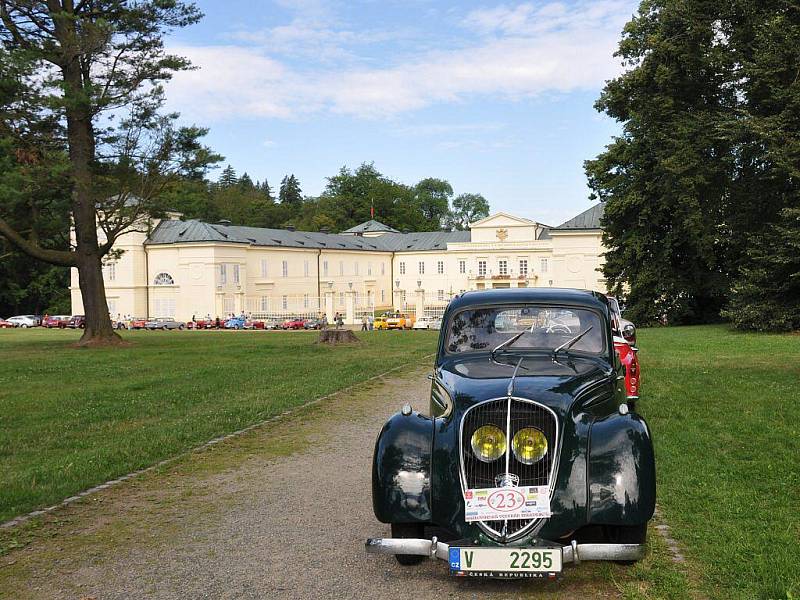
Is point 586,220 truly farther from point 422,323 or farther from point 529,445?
point 529,445

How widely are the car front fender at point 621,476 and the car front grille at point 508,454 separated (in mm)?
280

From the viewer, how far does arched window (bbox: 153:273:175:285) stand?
71.8 m

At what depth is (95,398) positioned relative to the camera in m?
14.3

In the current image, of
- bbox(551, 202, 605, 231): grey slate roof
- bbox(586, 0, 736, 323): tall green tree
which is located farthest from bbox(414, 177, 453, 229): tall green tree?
bbox(586, 0, 736, 323): tall green tree

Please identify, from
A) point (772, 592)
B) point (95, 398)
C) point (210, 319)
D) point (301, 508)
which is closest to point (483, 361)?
point (301, 508)

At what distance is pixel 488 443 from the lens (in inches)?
201

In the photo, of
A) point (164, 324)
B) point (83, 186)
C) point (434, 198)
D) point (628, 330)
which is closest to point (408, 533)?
point (628, 330)

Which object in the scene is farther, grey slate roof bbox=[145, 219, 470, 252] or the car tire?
grey slate roof bbox=[145, 219, 470, 252]

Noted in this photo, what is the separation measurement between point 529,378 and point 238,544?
250cm

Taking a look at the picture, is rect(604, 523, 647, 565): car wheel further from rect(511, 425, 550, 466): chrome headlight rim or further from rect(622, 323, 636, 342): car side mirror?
rect(622, 323, 636, 342): car side mirror

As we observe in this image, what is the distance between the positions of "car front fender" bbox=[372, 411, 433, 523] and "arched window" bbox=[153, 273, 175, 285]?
69.3 m

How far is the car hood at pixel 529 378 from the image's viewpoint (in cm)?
531

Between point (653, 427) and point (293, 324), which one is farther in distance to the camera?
point (293, 324)

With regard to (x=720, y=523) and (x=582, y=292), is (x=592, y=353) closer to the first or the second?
(x=582, y=292)
